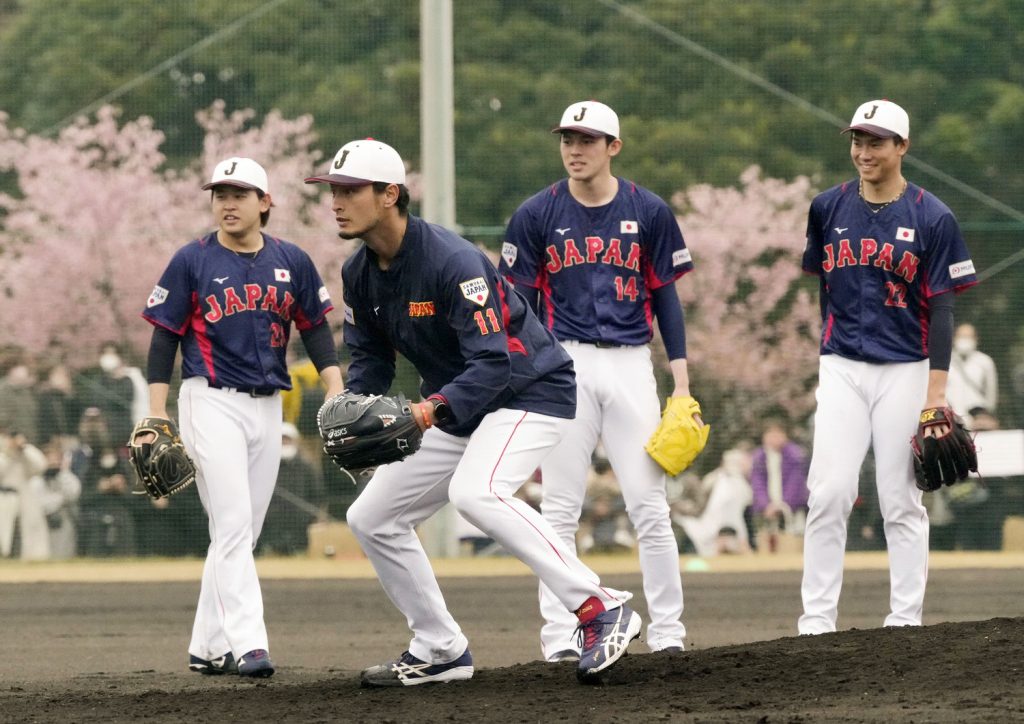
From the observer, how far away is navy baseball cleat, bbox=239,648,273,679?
7.50 meters

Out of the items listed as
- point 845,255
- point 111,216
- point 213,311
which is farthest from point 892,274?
point 111,216

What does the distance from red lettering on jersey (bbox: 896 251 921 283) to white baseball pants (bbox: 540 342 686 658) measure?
49.2 inches

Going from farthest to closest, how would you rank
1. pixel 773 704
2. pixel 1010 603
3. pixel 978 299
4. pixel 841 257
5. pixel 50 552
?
pixel 978 299 → pixel 50 552 → pixel 1010 603 → pixel 841 257 → pixel 773 704

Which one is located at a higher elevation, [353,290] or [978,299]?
[978,299]

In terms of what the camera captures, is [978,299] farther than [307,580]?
Yes

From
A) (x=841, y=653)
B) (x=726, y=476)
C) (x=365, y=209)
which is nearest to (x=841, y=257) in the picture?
(x=841, y=653)

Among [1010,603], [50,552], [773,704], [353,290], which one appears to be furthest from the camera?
[50,552]

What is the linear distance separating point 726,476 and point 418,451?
10109mm

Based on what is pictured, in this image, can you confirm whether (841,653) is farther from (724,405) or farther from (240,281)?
(724,405)

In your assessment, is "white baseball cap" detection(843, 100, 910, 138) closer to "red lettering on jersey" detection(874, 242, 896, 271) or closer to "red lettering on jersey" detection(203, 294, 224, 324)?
"red lettering on jersey" detection(874, 242, 896, 271)

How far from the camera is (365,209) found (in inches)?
244

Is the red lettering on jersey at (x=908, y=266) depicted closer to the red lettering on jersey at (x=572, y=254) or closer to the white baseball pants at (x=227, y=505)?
the red lettering on jersey at (x=572, y=254)

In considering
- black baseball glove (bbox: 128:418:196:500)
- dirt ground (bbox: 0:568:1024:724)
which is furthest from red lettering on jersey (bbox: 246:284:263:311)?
dirt ground (bbox: 0:568:1024:724)

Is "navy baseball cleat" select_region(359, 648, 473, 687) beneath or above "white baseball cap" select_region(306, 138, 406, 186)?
beneath
